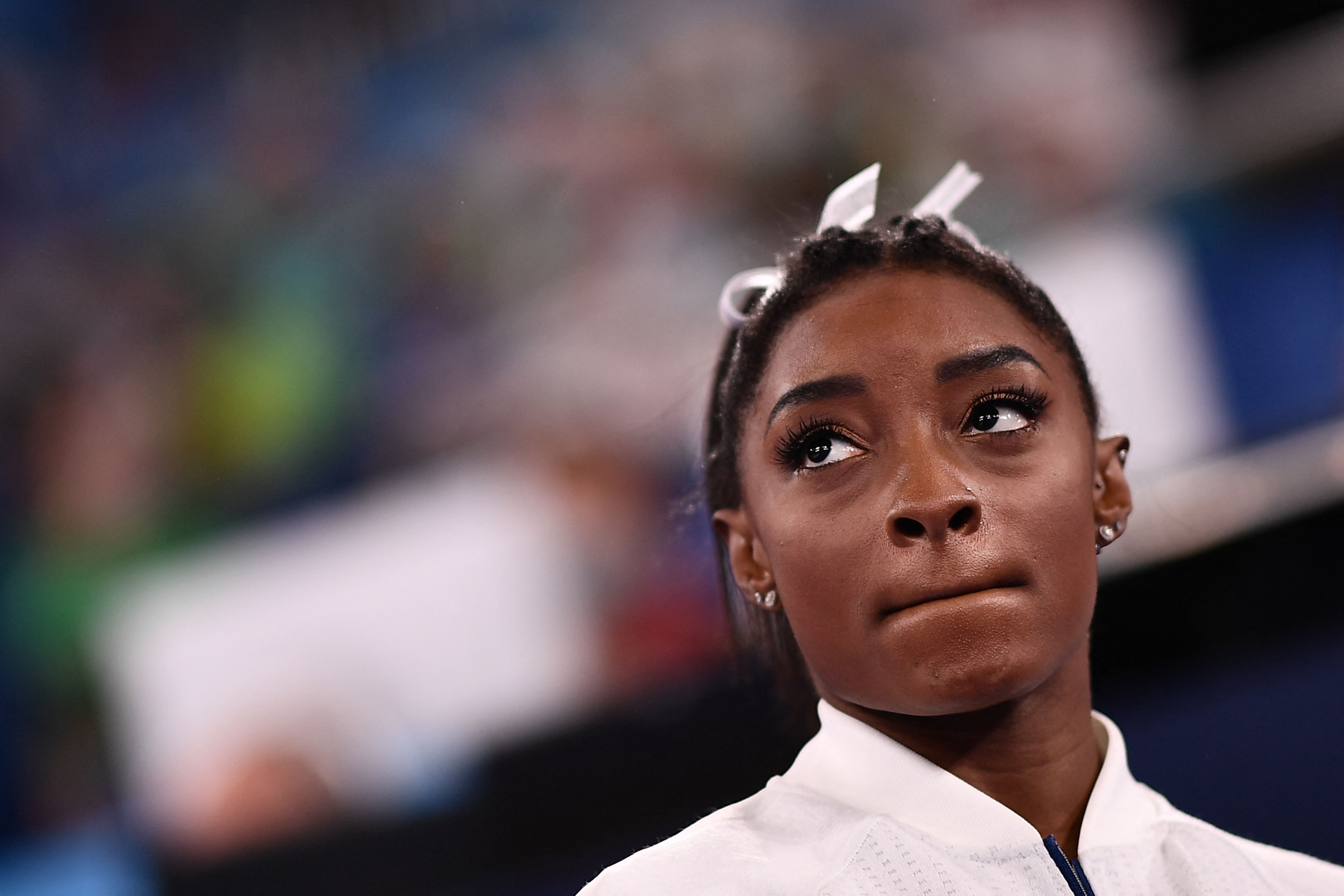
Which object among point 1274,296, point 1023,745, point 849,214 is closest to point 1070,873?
point 1023,745

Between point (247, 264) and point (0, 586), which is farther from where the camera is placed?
point (247, 264)

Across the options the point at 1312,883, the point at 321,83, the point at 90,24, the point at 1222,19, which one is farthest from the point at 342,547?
the point at 1222,19

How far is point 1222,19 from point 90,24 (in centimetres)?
236

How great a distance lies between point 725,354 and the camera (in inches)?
39.8

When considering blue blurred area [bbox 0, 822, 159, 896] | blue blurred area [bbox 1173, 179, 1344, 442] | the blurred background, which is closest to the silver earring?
the blurred background

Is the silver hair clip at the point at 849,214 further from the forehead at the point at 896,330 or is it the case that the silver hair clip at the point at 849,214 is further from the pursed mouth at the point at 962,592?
the pursed mouth at the point at 962,592

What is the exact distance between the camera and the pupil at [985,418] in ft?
2.68

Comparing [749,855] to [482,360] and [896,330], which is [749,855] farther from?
[482,360]

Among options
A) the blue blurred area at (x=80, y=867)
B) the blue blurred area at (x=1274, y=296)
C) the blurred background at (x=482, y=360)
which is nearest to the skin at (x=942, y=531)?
the blurred background at (x=482, y=360)

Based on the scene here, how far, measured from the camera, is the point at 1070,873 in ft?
2.70

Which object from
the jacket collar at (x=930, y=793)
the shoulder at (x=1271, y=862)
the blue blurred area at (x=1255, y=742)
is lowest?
the blue blurred area at (x=1255, y=742)

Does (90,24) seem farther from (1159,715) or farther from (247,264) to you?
(1159,715)

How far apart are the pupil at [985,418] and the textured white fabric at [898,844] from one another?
211 mm

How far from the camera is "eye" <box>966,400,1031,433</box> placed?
0.81 metres
